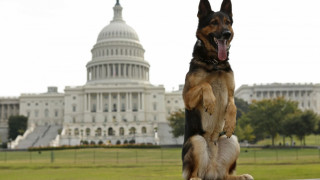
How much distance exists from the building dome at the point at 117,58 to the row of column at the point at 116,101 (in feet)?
21.5

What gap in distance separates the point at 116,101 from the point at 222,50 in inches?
4609

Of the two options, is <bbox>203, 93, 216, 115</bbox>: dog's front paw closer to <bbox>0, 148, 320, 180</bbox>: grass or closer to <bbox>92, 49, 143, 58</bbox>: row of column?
<bbox>0, 148, 320, 180</bbox>: grass

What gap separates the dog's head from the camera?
6.59m

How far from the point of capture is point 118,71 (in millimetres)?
131000

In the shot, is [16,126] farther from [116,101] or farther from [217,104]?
[217,104]

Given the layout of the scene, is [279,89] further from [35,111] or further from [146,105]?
[35,111]

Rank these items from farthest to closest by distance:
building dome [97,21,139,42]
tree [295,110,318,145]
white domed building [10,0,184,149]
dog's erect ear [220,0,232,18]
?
building dome [97,21,139,42] → white domed building [10,0,184,149] → tree [295,110,318,145] → dog's erect ear [220,0,232,18]

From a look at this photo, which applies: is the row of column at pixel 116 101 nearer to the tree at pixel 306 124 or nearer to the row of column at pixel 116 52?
the row of column at pixel 116 52

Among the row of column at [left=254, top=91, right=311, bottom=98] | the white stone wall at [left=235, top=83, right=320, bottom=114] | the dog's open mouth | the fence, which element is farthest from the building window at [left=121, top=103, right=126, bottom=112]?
the dog's open mouth

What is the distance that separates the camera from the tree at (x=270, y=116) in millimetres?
69375

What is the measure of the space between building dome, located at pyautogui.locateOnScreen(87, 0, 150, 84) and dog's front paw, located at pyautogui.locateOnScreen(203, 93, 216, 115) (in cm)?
12128

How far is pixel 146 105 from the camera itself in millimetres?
125312

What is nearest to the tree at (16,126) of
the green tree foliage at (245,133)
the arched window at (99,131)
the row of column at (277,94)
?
the arched window at (99,131)

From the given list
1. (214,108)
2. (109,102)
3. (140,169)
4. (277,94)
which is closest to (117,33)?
(109,102)
